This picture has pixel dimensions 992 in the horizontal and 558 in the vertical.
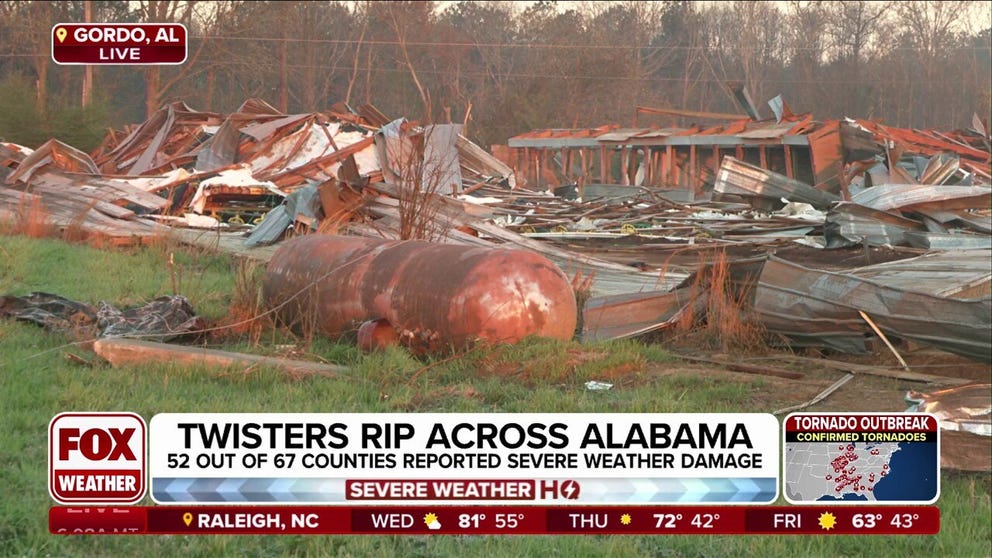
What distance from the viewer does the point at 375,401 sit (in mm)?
5281

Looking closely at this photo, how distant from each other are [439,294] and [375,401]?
1150 mm

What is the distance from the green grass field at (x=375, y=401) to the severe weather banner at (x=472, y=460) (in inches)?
20.8

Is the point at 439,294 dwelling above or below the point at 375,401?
above

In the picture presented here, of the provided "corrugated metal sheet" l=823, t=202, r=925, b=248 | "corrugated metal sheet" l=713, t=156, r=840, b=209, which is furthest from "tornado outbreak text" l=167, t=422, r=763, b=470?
"corrugated metal sheet" l=713, t=156, r=840, b=209

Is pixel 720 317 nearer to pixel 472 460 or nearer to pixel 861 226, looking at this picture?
pixel 472 460

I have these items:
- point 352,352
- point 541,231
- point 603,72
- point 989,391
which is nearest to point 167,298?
point 352,352

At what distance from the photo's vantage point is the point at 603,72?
33.2 m

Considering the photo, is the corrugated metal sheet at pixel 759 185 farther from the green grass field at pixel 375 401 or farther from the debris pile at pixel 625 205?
the green grass field at pixel 375 401

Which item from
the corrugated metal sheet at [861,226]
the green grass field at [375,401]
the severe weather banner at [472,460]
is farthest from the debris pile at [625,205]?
the severe weather banner at [472,460]

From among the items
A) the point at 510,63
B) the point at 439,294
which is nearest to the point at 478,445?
the point at 439,294

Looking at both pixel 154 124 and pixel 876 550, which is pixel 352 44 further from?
pixel 876 550

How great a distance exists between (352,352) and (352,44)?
12.2 metres

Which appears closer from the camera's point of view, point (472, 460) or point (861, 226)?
point (472, 460)

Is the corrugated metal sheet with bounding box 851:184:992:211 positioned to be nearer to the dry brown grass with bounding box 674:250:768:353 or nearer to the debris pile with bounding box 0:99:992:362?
the debris pile with bounding box 0:99:992:362
